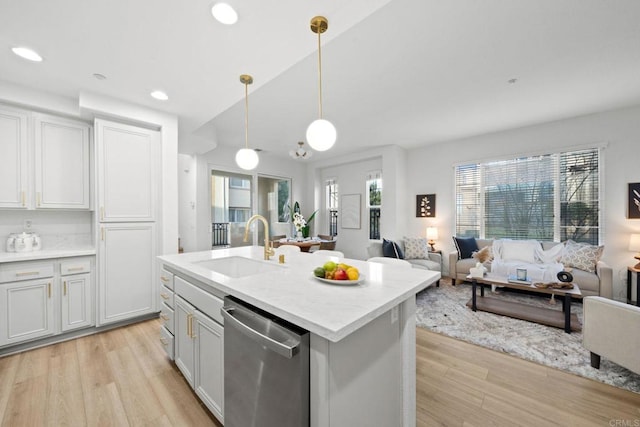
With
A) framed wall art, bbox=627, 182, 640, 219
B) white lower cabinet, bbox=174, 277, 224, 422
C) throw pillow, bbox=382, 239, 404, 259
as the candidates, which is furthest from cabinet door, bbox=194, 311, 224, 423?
framed wall art, bbox=627, 182, 640, 219

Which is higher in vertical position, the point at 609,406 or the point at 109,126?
the point at 109,126

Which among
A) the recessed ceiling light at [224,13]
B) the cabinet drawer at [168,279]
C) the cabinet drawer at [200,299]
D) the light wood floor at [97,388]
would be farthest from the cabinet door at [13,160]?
the recessed ceiling light at [224,13]

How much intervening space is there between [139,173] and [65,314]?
1.59 metres

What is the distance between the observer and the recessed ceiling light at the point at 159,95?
2531mm

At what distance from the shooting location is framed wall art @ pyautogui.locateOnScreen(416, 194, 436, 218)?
5.14m

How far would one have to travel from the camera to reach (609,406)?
1608mm

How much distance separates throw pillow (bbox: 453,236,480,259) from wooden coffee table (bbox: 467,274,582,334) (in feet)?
3.18

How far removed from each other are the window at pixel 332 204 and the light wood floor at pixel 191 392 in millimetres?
4464

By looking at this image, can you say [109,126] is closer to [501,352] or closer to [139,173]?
[139,173]

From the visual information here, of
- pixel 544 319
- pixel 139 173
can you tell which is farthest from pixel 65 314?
pixel 544 319

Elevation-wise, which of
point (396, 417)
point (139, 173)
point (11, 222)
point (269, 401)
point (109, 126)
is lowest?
point (396, 417)

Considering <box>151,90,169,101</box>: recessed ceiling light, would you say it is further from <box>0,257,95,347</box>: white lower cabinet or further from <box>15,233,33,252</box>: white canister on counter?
A: <box>15,233,33,252</box>: white canister on counter

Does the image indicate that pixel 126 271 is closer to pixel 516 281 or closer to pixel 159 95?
pixel 159 95

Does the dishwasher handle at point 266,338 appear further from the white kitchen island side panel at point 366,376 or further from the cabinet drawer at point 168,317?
the cabinet drawer at point 168,317
